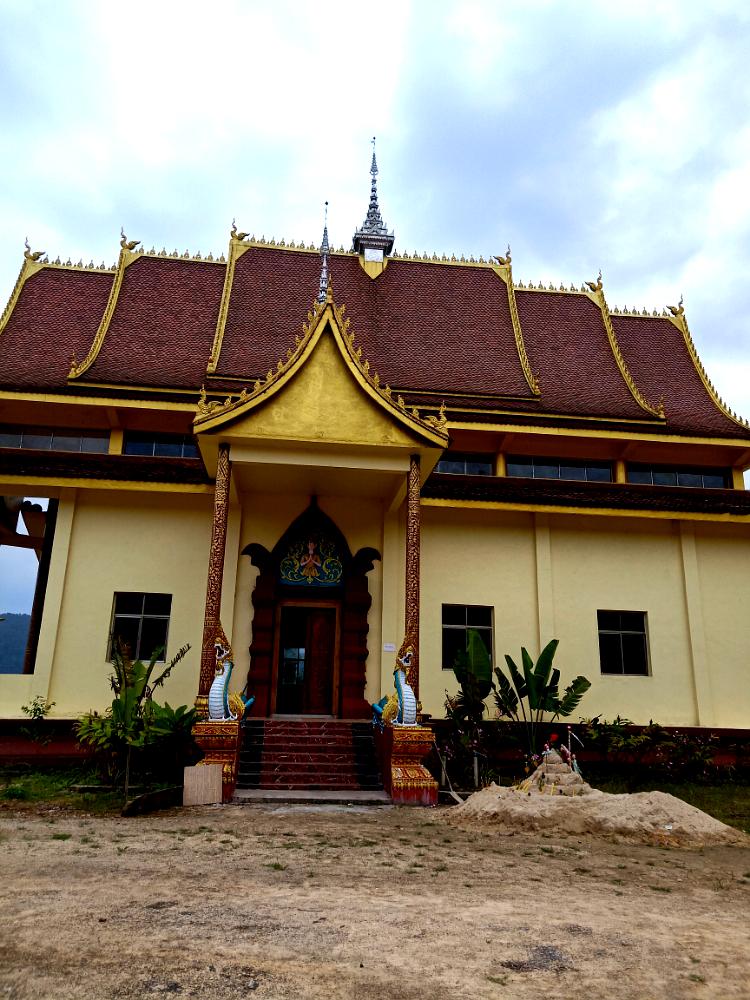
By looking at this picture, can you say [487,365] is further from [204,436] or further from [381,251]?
[204,436]

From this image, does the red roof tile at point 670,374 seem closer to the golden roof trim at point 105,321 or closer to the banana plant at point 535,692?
the banana plant at point 535,692

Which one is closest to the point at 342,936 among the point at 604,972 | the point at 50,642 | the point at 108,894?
the point at 604,972

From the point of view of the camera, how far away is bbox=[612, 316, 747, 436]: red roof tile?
14.4 m

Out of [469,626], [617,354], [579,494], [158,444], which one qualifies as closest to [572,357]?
[617,354]

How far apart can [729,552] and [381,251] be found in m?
9.52

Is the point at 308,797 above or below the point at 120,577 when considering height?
below

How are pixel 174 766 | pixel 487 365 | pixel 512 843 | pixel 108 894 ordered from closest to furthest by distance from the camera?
pixel 108 894 < pixel 512 843 < pixel 174 766 < pixel 487 365

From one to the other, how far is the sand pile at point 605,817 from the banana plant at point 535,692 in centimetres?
305

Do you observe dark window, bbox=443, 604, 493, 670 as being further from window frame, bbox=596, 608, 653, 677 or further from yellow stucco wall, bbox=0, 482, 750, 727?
window frame, bbox=596, 608, 653, 677

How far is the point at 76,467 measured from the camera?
11.8m

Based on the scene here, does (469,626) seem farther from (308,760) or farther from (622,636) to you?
(308,760)

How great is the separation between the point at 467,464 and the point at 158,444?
5.52 m

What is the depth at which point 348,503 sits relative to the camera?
1272 centimetres

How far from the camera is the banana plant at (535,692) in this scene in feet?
36.6
